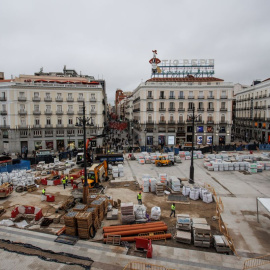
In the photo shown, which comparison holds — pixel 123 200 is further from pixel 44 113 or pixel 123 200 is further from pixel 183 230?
pixel 44 113

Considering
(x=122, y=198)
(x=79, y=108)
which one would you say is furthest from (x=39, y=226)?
(x=79, y=108)

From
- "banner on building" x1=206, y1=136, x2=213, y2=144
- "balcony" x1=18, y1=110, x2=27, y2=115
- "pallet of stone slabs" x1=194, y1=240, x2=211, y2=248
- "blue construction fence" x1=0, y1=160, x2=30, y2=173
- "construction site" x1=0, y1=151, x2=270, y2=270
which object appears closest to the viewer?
"construction site" x1=0, y1=151, x2=270, y2=270

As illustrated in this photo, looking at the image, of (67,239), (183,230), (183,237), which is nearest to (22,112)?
(67,239)

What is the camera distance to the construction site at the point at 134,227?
9.89 m

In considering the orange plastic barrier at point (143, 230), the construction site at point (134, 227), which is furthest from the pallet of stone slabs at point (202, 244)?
the orange plastic barrier at point (143, 230)

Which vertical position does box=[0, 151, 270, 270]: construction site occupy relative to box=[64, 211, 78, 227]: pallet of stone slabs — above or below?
below

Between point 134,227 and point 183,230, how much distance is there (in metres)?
2.76

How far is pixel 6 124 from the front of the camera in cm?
4022

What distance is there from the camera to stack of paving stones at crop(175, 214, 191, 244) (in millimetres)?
11117

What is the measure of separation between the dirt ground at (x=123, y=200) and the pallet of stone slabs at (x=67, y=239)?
3.19ft

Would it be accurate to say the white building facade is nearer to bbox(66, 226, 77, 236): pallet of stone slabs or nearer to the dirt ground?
the dirt ground

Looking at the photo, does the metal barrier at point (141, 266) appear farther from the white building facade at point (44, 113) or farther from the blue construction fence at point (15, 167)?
the white building facade at point (44, 113)

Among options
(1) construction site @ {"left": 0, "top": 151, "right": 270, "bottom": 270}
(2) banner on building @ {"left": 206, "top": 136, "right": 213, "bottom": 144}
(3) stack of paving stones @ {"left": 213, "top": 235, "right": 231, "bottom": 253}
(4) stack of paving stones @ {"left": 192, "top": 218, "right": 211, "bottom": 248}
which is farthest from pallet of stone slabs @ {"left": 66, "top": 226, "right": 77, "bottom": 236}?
(2) banner on building @ {"left": 206, "top": 136, "right": 213, "bottom": 144}

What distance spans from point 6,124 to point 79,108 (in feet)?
45.5
